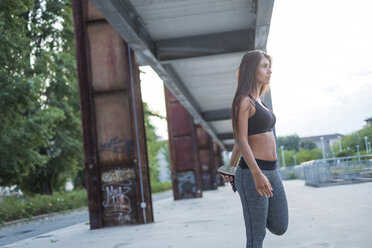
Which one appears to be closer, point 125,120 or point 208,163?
point 125,120

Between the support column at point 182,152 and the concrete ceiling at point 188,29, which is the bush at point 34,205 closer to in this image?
the support column at point 182,152

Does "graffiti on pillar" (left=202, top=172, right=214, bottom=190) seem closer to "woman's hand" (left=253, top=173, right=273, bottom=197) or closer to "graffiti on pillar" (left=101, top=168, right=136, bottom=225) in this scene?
"graffiti on pillar" (left=101, top=168, right=136, bottom=225)

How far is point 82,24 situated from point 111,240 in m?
6.35

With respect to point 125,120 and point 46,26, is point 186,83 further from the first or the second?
point 46,26

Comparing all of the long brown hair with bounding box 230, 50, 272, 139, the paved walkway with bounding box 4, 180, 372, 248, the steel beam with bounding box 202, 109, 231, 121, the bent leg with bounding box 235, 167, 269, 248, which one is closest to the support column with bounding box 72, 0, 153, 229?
the paved walkway with bounding box 4, 180, 372, 248

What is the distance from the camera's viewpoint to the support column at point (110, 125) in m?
12.6

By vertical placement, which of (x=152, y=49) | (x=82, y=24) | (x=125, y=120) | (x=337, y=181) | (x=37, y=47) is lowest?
(x=337, y=181)

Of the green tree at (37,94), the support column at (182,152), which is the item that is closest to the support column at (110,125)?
the green tree at (37,94)

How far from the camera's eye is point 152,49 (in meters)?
11.4

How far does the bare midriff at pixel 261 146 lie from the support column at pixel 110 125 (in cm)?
922

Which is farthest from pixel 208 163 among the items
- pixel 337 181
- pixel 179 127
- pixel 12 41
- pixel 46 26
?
pixel 12 41

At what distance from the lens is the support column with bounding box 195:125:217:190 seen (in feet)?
122

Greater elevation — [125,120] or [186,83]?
[186,83]

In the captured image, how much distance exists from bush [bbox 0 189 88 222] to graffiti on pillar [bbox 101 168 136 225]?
28.5ft
